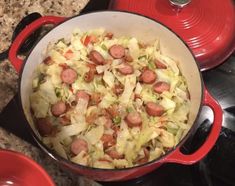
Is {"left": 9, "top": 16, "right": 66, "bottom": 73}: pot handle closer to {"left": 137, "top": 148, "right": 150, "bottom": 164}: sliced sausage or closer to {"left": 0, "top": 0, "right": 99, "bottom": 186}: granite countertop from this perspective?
{"left": 0, "top": 0, "right": 99, "bottom": 186}: granite countertop

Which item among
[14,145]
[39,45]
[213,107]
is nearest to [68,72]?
[39,45]

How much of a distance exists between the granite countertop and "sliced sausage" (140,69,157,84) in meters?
0.25

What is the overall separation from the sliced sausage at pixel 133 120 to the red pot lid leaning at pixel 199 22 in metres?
0.25

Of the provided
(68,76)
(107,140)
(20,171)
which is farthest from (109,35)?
(20,171)

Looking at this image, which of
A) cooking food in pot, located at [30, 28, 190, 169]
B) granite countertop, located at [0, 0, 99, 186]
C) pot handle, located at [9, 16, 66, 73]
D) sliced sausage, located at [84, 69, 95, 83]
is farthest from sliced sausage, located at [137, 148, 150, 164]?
pot handle, located at [9, 16, 66, 73]

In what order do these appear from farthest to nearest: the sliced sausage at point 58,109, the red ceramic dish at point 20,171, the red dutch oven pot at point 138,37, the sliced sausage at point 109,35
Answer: the sliced sausage at point 109,35
the sliced sausage at point 58,109
the red dutch oven pot at point 138,37
the red ceramic dish at point 20,171

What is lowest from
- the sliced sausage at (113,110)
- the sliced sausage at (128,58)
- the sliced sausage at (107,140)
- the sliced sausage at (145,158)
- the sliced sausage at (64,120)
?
the sliced sausage at (145,158)

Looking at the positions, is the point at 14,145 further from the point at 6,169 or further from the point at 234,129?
the point at 234,129

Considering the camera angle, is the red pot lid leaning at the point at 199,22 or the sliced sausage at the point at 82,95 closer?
the sliced sausage at the point at 82,95

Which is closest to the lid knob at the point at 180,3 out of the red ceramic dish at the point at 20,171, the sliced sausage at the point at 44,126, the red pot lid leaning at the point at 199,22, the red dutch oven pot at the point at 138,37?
the red pot lid leaning at the point at 199,22

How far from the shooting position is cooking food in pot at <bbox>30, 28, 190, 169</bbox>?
880 millimetres

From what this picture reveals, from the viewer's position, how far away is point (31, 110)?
92 centimetres

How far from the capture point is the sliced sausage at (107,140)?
0.88m

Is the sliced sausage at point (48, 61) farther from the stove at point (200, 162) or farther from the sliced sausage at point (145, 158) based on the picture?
the sliced sausage at point (145, 158)
